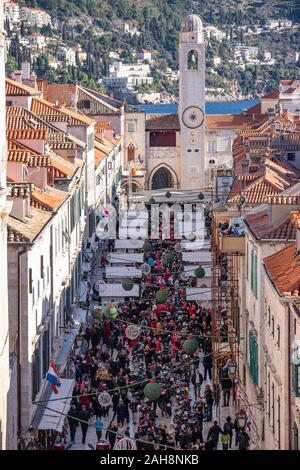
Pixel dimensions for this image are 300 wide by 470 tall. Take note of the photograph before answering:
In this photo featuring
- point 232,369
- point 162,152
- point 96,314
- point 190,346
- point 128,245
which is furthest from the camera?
point 162,152

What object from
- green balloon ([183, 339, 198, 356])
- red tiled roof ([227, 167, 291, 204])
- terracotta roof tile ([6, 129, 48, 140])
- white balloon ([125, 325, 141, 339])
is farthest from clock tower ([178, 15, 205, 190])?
green balloon ([183, 339, 198, 356])

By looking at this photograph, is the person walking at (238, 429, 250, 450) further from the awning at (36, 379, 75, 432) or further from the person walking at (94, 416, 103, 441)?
the awning at (36, 379, 75, 432)

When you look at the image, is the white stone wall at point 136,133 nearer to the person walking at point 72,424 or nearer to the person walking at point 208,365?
the person walking at point 208,365

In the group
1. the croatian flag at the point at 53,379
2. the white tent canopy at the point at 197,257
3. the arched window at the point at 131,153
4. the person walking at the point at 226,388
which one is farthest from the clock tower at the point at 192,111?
the croatian flag at the point at 53,379

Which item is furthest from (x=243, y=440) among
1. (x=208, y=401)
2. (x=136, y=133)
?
(x=136, y=133)

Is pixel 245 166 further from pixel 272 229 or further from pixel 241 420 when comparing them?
pixel 241 420

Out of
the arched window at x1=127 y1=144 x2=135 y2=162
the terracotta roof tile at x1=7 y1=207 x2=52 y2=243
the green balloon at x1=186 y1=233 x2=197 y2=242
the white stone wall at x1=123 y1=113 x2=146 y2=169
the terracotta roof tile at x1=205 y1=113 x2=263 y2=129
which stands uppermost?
the terracotta roof tile at x1=205 y1=113 x2=263 y2=129
